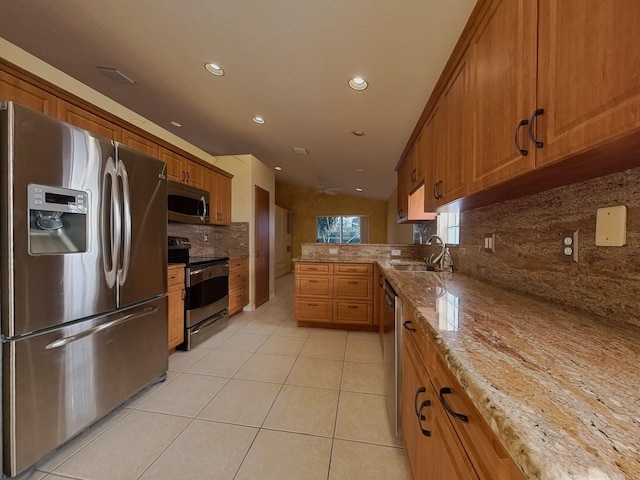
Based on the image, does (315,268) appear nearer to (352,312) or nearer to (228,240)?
(352,312)

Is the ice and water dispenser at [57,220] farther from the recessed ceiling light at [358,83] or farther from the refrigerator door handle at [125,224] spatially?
the recessed ceiling light at [358,83]

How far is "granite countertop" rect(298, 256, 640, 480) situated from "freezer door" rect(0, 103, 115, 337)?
171cm

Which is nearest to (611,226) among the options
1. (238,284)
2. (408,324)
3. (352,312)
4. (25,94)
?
(408,324)

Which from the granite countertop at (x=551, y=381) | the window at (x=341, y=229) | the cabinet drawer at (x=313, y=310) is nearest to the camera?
the granite countertop at (x=551, y=381)

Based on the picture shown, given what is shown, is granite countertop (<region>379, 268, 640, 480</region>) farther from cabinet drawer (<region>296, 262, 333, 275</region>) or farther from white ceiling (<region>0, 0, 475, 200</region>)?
cabinet drawer (<region>296, 262, 333, 275</region>)

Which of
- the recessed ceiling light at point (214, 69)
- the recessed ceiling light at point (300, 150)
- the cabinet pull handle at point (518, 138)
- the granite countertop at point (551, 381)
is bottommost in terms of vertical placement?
the granite countertop at point (551, 381)

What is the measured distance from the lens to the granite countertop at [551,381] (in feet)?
1.04

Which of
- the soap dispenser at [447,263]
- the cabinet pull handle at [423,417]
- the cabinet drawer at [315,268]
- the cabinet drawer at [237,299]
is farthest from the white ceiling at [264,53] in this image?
the cabinet drawer at [237,299]

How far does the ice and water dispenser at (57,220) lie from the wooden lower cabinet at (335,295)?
7.32 feet

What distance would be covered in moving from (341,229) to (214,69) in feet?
22.6

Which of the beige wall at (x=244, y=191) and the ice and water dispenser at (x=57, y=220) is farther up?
the beige wall at (x=244, y=191)

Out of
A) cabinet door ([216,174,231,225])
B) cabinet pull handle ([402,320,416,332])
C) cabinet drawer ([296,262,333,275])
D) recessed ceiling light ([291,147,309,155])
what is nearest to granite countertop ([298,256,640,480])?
cabinet pull handle ([402,320,416,332])

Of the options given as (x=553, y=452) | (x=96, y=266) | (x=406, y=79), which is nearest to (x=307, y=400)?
(x=96, y=266)

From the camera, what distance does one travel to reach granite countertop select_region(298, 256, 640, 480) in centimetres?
32
